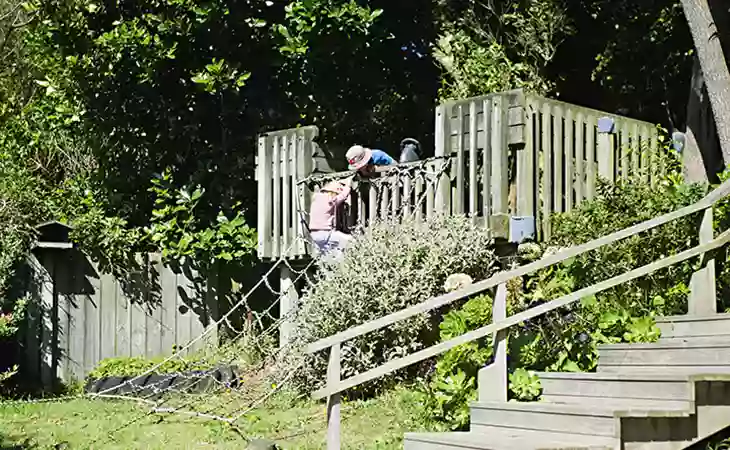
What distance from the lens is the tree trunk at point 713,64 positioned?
7.07 meters

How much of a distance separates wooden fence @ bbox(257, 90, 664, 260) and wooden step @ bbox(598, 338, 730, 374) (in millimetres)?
1906

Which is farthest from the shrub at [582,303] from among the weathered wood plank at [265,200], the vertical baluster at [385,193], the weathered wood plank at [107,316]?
the weathered wood plank at [107,316]

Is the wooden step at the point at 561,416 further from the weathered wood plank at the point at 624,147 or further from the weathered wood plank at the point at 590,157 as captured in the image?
the weathered wood plank at the point at 624,147

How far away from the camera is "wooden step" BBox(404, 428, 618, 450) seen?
14.6ft

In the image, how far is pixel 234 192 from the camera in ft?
36.4

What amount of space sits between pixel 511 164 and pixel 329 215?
1788 millimetres

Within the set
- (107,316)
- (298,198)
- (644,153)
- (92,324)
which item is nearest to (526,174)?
(644,153)

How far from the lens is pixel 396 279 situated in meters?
7.21

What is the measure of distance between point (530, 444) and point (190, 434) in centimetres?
312

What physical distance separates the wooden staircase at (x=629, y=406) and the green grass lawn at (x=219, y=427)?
1.06 meters

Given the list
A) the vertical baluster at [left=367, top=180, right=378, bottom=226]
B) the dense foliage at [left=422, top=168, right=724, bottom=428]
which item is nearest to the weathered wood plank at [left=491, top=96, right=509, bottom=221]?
the dense foliage at [left=422, top=168, right=724, bottom=428]

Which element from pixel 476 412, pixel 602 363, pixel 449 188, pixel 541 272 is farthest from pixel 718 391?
pixel 449 188

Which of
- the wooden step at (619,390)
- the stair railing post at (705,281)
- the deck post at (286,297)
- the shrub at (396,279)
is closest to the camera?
the wooden step at (619,390)

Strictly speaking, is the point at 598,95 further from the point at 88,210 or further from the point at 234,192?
the point at 88,210
